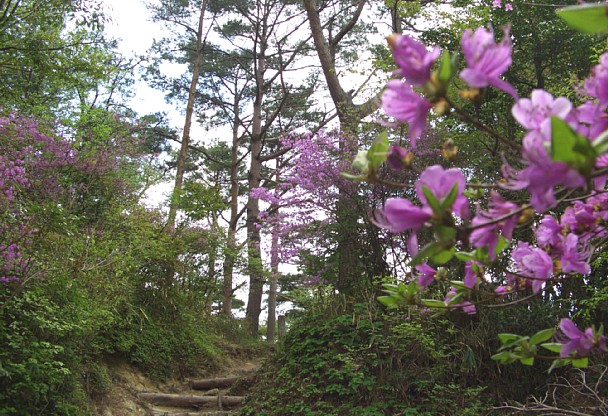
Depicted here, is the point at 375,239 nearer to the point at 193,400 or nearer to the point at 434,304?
the point at 193,400

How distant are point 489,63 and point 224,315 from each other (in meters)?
9.57

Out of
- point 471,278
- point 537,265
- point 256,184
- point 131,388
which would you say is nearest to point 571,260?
point 537,265

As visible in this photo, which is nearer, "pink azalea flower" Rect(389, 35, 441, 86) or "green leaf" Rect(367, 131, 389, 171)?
"pink azalea flower" Rect(389, 35, 441, 86)

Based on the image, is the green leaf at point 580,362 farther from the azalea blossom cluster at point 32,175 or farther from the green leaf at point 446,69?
the azalea blossom cluster at point 32,175

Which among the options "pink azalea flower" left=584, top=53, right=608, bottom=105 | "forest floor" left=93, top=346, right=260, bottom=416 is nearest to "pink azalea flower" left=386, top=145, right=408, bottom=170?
"pink azalea flower" left=584, top=53, right=608, bottom=105

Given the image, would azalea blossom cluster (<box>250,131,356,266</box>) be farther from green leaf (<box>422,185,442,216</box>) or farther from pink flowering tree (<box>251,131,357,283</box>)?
green leaf (<box>422,185,442,216</box>)

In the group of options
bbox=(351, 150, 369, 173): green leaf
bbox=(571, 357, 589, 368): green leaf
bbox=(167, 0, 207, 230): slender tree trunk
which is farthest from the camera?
bbox=(167, 0, 207, 230): slender tree trunk

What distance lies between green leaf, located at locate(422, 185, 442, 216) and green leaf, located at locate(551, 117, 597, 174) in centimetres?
13

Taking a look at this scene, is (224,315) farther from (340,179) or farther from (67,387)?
(67,387)

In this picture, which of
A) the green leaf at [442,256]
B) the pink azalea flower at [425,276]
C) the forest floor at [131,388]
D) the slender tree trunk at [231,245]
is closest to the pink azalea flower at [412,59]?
the green leaf at [442,256]

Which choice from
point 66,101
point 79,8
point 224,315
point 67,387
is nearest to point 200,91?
point 66,101

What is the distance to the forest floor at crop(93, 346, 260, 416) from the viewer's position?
4.78 metres

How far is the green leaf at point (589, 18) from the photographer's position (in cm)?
49

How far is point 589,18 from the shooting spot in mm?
500
